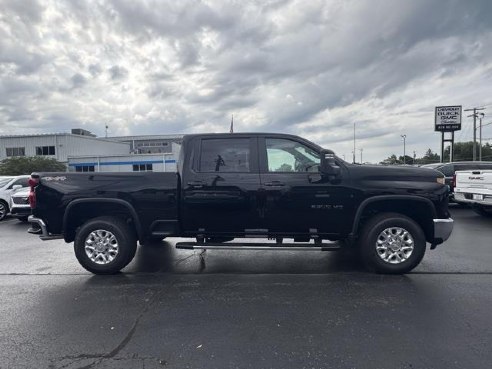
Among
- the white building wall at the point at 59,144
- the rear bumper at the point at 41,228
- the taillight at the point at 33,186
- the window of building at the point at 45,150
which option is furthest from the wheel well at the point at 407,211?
the window of building at the point at 45,150

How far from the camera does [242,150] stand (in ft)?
17.9

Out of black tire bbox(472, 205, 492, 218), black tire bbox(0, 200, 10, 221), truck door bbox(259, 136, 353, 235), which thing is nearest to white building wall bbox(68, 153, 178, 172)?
black tire bbox(0, 200, 10, 221)

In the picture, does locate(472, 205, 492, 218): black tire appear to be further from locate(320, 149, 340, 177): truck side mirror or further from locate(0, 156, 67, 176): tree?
locate(0, 156, 67, 176): tree

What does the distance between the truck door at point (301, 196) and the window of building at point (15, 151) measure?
183ft

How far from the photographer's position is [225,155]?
5480 mm

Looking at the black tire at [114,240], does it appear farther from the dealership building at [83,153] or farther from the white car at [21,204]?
the dealership building at [83,153]

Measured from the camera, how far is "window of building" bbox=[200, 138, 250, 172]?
213 inches

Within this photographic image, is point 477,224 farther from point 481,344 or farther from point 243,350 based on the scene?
point 243,350

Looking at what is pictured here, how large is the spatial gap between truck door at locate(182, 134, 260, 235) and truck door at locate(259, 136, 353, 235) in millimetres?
208

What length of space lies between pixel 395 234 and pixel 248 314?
2.57 m

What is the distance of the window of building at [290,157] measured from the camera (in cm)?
533

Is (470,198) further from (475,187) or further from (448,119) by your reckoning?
(448,119)

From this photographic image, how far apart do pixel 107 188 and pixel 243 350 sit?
10.8ft

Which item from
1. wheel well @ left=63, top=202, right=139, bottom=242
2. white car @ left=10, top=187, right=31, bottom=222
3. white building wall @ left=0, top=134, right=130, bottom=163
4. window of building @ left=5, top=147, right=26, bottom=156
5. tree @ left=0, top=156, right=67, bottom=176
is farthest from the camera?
window of building @ left=5, top=147, right=26, bottom=156
